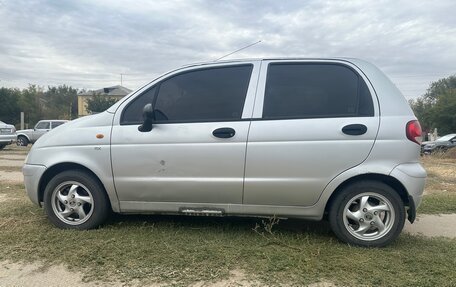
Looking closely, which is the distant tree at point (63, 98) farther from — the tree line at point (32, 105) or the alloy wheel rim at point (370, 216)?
the alloy wheel rim at point (370, 216)

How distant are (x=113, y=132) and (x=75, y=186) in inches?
28.9

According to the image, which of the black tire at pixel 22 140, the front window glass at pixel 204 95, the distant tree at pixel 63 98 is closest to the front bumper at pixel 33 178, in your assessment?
the front window glass at pixel 204 95

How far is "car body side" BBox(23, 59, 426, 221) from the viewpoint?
400 cm

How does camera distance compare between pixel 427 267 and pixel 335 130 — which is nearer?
pixel 427 267

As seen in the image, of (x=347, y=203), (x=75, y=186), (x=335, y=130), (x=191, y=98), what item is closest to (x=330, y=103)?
(x=335, y=130)

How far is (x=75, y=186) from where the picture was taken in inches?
180

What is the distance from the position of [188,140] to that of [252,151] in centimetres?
66

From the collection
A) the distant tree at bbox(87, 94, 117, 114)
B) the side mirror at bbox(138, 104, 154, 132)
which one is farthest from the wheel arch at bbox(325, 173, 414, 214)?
the distant tree at bbox(87, 94, 117, 114)

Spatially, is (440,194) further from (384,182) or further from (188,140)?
(188,140)

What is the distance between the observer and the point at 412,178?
4004mm

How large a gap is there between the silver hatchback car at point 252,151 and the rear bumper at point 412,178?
11mm

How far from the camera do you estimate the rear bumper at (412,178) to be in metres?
3.98

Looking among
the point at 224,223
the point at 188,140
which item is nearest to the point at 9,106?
the point at 224,223

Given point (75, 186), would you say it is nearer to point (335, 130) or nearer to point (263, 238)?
point (263, 238)
